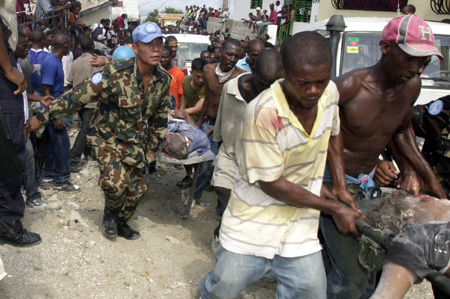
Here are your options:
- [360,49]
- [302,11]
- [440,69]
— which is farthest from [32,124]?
[302,11]

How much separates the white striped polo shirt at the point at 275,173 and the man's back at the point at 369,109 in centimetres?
44

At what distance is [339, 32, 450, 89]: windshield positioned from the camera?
5.56m

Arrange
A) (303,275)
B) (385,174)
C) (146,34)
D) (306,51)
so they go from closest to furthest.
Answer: (306,51)
(303,275)
(385,174)
(146,34)

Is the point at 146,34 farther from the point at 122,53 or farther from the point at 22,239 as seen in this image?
the point at 22,239

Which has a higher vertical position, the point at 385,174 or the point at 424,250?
the point at 424,250

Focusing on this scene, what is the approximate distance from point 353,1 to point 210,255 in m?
13.9

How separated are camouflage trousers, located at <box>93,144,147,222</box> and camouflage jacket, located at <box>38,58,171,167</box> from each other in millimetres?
60

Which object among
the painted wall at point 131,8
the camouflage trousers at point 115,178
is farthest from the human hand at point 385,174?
the painted wall at point 131,8

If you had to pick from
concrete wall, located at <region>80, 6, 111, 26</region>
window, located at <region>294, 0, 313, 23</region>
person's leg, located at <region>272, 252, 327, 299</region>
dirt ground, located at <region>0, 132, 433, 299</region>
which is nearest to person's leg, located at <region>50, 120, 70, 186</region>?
dirt ground, located at <region>0, 132, 433, 299</region>

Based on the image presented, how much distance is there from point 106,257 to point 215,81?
2.19 metres

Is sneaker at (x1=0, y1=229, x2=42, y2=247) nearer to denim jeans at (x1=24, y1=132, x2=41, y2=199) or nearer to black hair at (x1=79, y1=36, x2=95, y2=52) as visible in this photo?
denim jeans at (x1=24, y1=132, x2=41, y2=199)

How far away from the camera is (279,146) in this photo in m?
2.34

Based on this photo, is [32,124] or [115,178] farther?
[115,178]

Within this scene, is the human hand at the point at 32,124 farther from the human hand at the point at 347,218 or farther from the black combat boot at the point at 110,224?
the human hand at the point at 347,218
